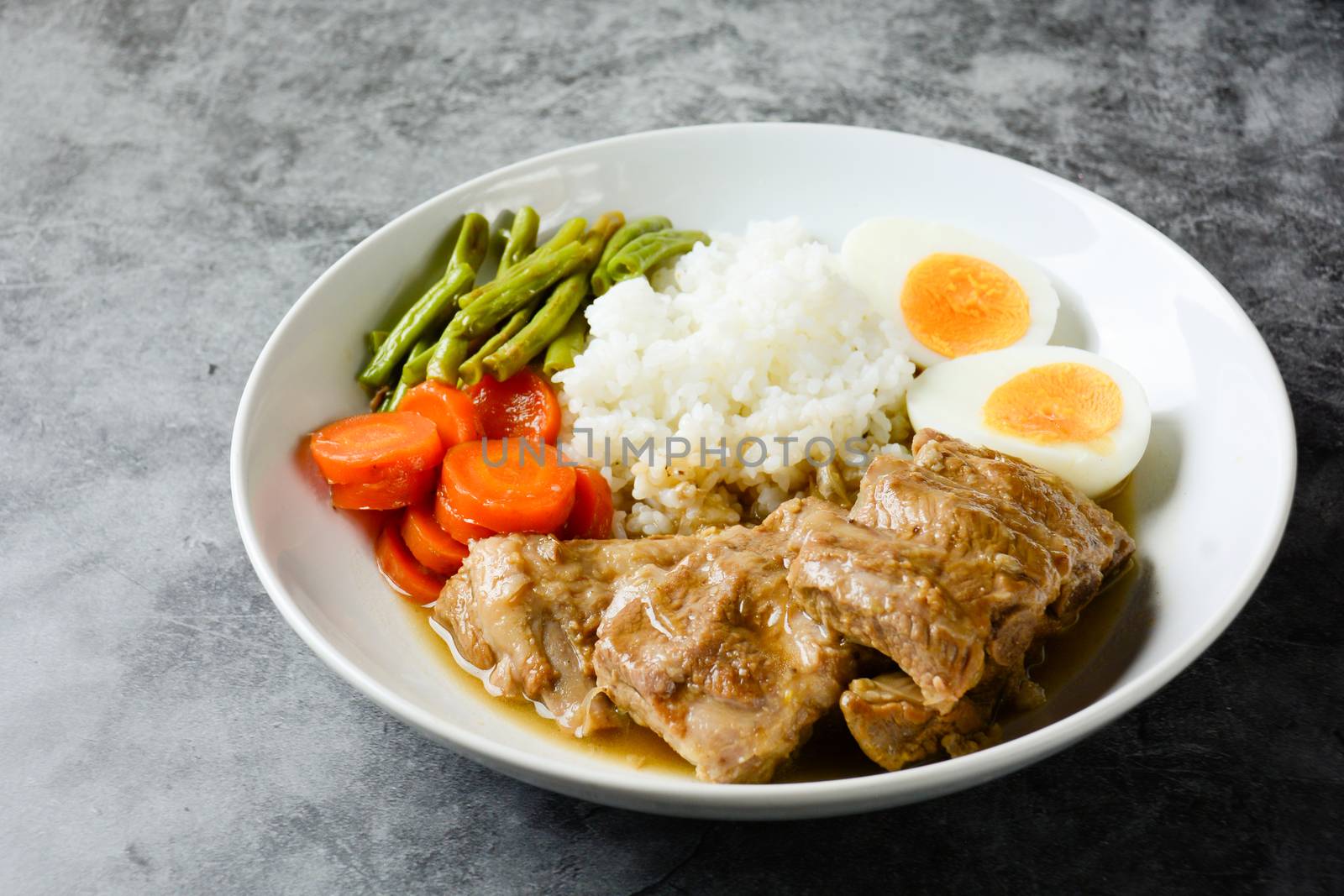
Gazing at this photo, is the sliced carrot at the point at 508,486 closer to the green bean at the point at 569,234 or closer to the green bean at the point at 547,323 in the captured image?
the green bean at the point at 547,323

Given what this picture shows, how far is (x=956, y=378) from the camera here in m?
4.02

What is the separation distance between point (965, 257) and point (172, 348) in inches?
127

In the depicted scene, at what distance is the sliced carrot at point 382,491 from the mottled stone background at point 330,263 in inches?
18.0

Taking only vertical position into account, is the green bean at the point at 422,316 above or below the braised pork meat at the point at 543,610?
above

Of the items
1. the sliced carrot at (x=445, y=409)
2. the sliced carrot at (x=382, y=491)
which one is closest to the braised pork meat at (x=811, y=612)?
the sliced carrot at (x=382, y=491)

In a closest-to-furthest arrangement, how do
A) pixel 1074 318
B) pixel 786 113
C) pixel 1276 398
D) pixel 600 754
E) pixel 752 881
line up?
pixel 752 881
pixel 600 754
pixel 1276 398
pixel 1074 318
pixel 786 113

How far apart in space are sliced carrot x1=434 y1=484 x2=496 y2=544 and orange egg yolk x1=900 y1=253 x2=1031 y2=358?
1.76 metres

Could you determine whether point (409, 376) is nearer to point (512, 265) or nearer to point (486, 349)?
point (486, 349)

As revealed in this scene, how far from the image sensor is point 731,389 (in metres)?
3.98

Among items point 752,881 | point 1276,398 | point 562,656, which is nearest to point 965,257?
point 1276,398

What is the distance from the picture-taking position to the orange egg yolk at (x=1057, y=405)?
3.74 m

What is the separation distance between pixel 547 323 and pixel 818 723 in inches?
72.4

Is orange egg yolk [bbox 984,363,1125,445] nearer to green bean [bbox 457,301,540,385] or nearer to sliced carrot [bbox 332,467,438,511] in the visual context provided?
green bean [bbox 457,301,540,385]

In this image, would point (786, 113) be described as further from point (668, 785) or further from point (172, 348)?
point (668, 785)
